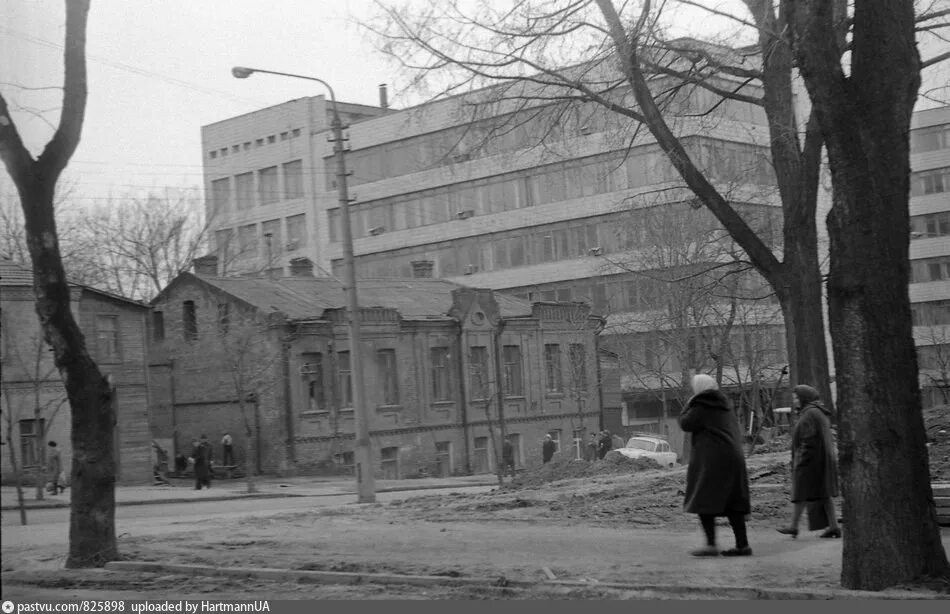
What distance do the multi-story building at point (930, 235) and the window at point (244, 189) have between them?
35.7 metres

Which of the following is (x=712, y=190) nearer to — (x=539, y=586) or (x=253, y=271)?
(x=539, y=586)

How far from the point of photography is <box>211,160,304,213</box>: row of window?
206 feet

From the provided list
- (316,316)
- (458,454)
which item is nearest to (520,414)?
(458,454)

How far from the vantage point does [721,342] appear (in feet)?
137

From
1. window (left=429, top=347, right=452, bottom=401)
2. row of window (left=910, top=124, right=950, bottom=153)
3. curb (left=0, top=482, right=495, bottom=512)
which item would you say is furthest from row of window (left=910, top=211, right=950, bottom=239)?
curb (left=0, top=482, right=495, bottom=512)

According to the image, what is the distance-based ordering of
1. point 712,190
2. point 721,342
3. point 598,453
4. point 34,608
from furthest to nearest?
point 598,453, point 721,342, point 712,190, point 34,608

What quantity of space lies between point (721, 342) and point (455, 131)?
25.8 m

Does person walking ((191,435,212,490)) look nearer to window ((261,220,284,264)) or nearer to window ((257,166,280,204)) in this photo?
window ((261,220,284,264))

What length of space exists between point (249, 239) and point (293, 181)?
423 cm

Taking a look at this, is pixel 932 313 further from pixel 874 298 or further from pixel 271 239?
pixel 874 298

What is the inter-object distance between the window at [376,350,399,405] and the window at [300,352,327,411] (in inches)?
106

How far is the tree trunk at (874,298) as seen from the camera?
332 inches

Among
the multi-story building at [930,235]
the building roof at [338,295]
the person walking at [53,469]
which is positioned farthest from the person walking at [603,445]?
the multi-story building at [930,235]

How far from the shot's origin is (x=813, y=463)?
1191 cm
